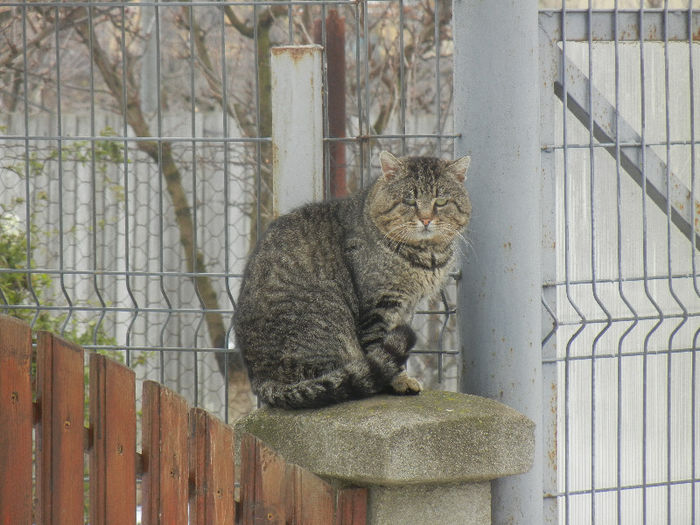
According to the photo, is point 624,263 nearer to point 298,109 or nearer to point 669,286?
point 669,286

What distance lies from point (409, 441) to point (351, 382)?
38 cm

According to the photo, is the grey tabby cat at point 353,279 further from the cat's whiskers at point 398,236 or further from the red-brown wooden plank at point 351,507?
the red-brown wooden plank at point 351,507

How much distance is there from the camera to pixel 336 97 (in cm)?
446

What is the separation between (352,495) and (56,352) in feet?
2.92

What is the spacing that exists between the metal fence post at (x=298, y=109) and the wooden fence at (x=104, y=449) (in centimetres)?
101

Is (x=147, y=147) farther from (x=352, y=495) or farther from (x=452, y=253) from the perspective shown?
(x=352, y=495)

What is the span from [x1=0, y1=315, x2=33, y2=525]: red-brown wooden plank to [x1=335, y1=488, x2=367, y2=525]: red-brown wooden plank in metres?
0.82

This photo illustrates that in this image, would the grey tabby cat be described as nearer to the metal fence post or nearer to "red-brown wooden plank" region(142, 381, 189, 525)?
the metal fence post

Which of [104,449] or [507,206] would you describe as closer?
[104,449]

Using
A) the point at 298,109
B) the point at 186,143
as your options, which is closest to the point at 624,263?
the point at 298,109

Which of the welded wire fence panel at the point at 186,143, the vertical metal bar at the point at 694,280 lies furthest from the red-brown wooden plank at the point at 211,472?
the welded wire fence panel at the point at 186,143

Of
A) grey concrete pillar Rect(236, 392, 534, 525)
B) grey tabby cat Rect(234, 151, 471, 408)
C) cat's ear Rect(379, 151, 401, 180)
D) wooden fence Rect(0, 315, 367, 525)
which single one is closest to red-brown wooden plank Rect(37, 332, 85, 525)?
wooden fence Rect(0, 315, 367, 525)

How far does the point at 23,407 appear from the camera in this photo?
243 cm

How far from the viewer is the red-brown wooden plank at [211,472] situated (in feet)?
8.05
